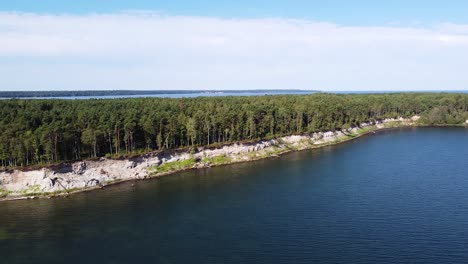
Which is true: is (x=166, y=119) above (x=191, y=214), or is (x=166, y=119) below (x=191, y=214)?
above

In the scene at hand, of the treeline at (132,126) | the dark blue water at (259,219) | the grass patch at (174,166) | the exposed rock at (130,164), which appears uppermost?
the treeline at (132,126)

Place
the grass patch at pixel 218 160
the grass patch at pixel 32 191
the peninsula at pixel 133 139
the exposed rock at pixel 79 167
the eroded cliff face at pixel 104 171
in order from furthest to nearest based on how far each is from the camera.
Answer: the grass patch at pixel 218 160
the exposed rock at pixel 79 167
the peninsula at pixel 133 139
the eroded cliff face at pixel 104 171
the grass patch at pixel 32 191

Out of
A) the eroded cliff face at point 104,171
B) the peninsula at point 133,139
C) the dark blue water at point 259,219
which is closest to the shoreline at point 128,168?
the eroded cliff face at point 104,171

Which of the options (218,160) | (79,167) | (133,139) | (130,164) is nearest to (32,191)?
(79,167)

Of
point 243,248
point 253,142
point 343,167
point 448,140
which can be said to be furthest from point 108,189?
point 448,140

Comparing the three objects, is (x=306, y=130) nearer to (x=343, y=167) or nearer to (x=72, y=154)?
(x=343, y=167)

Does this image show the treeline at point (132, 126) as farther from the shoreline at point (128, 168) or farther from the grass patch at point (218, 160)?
the grass patch at point (218, 160)

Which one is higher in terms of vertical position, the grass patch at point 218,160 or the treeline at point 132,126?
the treeline at point 132,126
